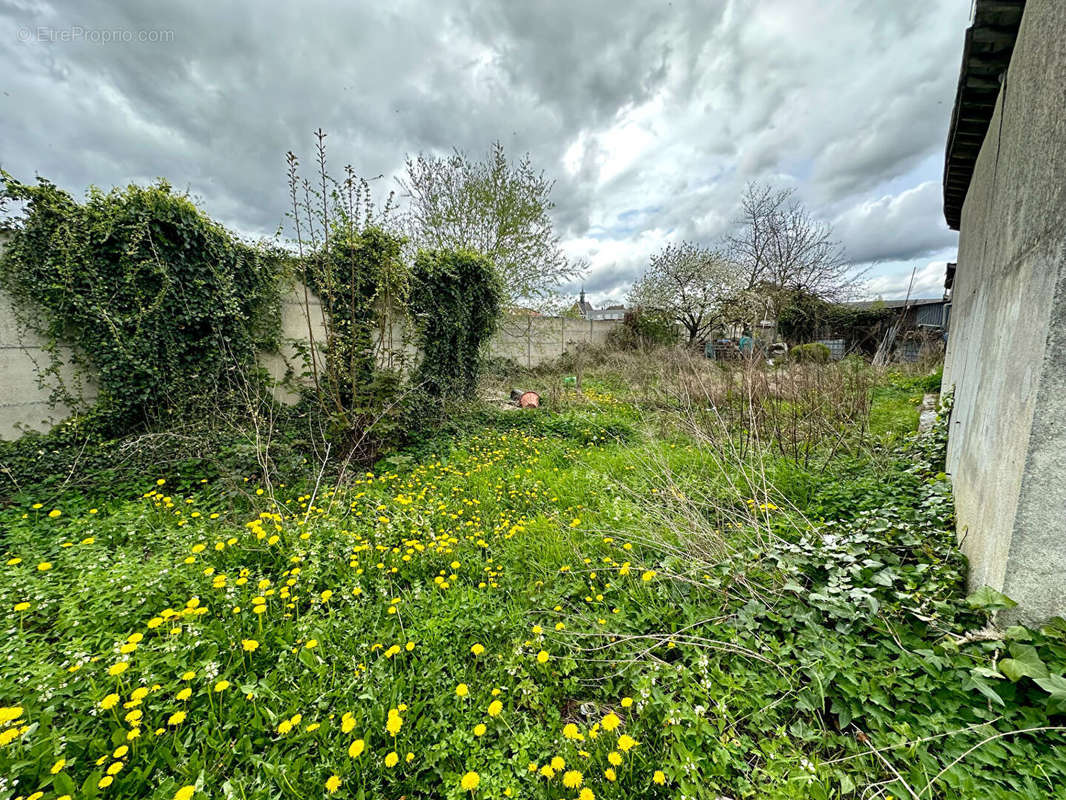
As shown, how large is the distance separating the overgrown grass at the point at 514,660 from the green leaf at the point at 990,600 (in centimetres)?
1

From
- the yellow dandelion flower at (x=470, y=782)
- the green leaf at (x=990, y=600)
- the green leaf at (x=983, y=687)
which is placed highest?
the green leaf at (x=990, y=600)

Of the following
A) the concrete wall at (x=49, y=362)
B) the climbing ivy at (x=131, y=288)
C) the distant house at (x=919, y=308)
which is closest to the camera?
the climbing ivy at (x=131, y=288)

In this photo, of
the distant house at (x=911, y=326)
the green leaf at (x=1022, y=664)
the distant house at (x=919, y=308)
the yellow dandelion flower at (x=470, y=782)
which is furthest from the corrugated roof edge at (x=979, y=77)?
the distant house at (x=919, y=308)

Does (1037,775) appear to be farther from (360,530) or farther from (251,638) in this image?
(360,530)

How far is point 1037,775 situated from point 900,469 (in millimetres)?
2873

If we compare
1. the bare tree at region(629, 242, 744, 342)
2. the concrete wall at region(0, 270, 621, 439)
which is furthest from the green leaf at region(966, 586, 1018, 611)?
the bare tree at region(629, 242, 744, 342)

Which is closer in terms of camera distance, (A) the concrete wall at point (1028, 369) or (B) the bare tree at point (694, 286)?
(A) the concrete wall at point (1028, 369)

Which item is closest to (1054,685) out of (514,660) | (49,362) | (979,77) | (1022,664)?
(1022,664)

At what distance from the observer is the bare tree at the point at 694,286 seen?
47.1 ft

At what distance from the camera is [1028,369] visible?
1.38 metres

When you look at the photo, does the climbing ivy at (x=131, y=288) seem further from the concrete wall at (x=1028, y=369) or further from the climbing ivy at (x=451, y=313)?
the concrete wall at (x=1028, y=369)

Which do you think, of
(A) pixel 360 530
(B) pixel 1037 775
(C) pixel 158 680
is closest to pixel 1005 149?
(B) pixel 1037 775

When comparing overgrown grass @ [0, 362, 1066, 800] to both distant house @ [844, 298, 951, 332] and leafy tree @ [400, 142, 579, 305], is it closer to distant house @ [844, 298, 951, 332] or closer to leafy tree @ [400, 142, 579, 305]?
leafy tree @ [400, 142, 579, 305]

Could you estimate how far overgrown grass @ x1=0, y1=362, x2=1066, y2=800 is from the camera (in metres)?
1.20
